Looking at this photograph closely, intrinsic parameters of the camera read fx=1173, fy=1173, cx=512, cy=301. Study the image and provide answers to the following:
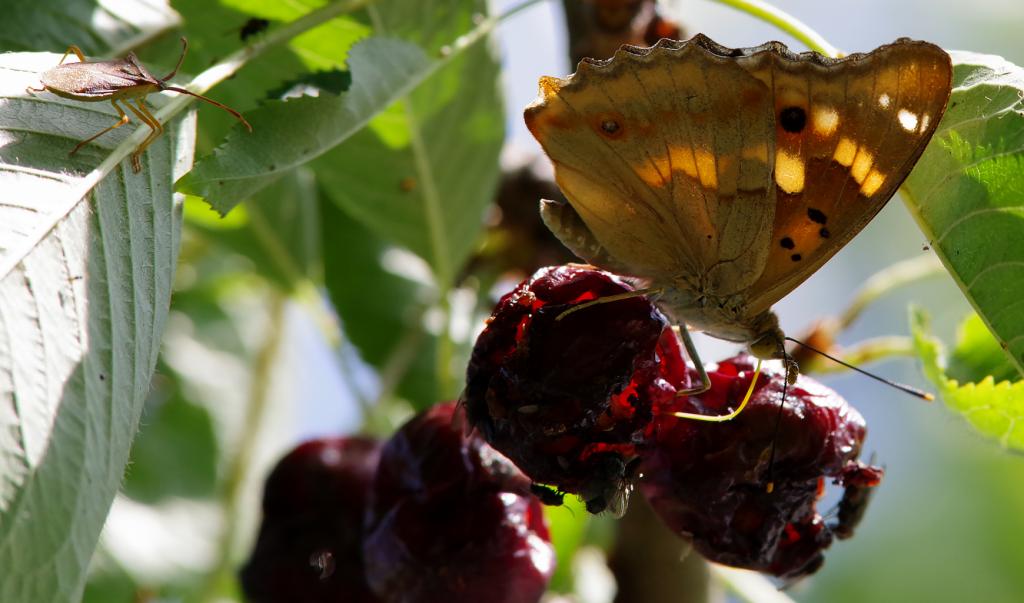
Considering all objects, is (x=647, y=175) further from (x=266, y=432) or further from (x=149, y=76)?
(x=266, y=432)

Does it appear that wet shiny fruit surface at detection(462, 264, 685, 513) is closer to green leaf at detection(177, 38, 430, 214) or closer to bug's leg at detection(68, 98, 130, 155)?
green leaf at detection(177, 38, 430, 214)

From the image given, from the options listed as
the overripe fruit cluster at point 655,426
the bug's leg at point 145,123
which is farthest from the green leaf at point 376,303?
the bug's leg at point 145,123

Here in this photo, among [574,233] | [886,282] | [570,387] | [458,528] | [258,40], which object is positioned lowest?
[458,528]

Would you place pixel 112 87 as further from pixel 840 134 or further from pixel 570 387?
pixel 840 134

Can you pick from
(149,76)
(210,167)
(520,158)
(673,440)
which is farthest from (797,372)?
(520,158)

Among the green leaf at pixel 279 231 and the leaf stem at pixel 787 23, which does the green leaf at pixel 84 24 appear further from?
the leaf stem at pixel 787 23

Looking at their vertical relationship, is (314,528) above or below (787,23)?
below

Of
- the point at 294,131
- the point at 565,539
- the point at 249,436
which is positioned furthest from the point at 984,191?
the point at 249,436
